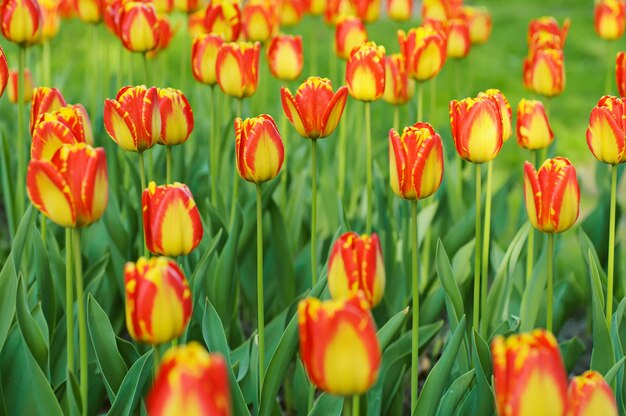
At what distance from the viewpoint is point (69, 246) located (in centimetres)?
176

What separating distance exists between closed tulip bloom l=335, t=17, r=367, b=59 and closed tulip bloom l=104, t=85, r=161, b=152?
49.3 inches

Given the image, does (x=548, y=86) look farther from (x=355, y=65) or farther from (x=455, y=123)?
(x=455, y=123)

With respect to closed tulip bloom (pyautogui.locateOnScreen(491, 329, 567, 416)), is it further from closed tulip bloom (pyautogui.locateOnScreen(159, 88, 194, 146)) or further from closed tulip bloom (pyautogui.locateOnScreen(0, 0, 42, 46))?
closed tulip bloom (pyautogui.locateOnScreen(0, 0, 42, 46))

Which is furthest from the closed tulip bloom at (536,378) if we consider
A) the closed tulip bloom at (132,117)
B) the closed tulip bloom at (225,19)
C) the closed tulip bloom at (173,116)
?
the closed tulip bloom at (225,19)

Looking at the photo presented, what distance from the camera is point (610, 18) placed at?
3.36 m

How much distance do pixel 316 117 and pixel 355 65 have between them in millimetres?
336

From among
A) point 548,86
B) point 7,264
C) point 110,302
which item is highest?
point 548,86

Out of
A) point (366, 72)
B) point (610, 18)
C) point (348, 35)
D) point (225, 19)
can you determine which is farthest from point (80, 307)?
point (610, 18)

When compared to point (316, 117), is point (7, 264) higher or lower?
lower

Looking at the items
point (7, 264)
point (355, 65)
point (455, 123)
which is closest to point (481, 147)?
point (455, 123)

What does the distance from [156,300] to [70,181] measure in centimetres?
28

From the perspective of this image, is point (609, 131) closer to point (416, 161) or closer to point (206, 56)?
point (416, 161)

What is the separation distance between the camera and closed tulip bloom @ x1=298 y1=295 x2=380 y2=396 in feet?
3.84

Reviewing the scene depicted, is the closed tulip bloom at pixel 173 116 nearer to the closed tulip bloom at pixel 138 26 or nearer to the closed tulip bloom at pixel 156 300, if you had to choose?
the closed tulip bloom at pixel 138 26
